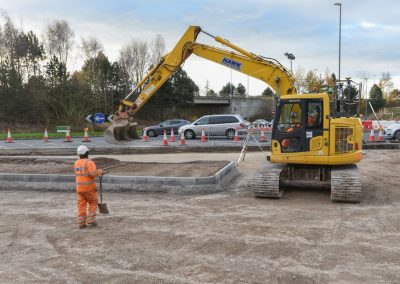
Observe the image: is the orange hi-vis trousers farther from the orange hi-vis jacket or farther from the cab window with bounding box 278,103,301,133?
the cab window with bounding box 278,103,301,133

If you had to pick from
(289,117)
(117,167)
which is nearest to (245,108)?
(117,167)

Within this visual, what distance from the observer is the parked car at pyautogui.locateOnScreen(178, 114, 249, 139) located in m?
24.9

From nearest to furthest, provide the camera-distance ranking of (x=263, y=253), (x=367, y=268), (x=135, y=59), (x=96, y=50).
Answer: (x=367, y=268), (x=263, y=253), (x=96, y=50), (x=135, y=59)

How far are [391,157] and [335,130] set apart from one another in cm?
919

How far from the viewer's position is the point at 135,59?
64750 mm

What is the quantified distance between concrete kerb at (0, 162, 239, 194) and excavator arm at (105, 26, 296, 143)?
11.0 feet

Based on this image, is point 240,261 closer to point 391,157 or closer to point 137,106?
point 137,106

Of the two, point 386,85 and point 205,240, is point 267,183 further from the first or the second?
point 386,85

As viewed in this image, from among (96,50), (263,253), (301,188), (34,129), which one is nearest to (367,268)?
(263,253)

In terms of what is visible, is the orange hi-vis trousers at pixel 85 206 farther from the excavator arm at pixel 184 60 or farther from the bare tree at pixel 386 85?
the bare tree at pixel 386 85

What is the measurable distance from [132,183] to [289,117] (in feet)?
14.0

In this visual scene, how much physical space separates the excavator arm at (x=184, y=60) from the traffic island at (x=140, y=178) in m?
2.87

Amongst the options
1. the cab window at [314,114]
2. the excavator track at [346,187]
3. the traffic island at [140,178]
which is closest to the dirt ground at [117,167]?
the traffic island at [140,178]

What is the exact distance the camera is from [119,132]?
15.9 metres
